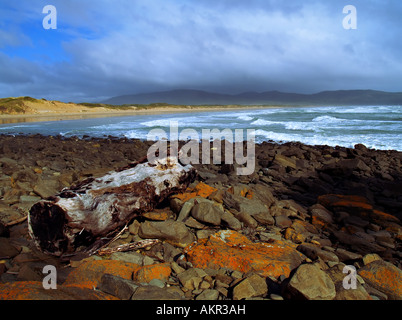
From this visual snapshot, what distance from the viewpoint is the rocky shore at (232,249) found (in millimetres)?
2258

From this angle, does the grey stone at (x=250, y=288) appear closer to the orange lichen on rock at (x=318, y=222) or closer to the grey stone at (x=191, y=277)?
the grey stone at (x=191, y=277)

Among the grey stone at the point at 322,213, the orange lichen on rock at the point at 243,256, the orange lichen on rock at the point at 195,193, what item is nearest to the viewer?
the orange lichen on rock at the point at 243,256

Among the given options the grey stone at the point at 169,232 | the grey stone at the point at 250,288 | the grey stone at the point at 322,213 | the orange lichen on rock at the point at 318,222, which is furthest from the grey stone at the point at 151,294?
the grey stone at the point at 322,213

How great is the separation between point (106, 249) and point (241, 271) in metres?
1.61

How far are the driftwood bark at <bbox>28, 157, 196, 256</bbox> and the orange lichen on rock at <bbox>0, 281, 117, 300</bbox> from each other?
3.04 feet

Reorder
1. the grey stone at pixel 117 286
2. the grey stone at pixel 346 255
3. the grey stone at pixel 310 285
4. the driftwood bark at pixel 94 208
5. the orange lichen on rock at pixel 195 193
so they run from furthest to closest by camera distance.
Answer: the orange lichen on rock at pixel 195 193 → the grey stone at pixel 346 255 → the driftwood bark at pixel 94 208 → the grey stone at pixel 117 286 → the grey stone at pixel 310 285

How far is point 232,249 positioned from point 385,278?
5.32ft

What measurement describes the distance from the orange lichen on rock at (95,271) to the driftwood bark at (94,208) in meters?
0.42

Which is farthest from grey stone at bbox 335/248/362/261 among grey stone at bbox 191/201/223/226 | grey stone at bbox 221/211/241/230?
grey stone at bbox 191/201/223/226

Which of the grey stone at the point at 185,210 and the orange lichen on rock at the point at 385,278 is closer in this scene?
the orange lichen on rock at the point at 385,278

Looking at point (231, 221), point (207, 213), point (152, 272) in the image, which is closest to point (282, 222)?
point (231, 221)

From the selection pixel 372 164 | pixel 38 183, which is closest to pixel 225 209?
pixel 38 183

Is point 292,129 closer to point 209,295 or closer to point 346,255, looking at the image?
point 346,255

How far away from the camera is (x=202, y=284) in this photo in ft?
8.14
